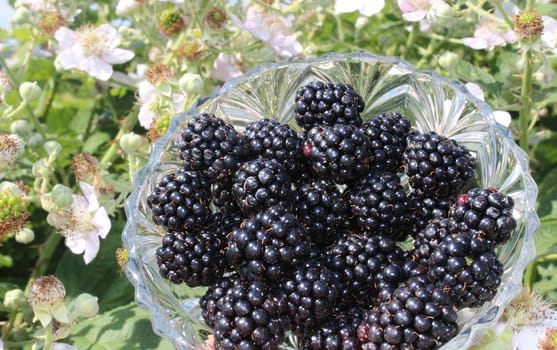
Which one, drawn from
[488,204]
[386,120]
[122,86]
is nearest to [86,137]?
[122,86]

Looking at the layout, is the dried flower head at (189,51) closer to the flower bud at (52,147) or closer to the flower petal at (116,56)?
the flower petal at (116,56)

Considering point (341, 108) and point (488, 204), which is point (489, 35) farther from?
point (488, 204)

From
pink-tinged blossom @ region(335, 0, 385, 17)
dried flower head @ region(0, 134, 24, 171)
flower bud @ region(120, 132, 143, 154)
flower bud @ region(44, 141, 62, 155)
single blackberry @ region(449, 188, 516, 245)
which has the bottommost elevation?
flower bud @ region(44, 141, 62, 155)

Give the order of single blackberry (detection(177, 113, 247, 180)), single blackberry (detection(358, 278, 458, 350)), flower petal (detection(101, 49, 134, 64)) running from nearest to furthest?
single blackberry (detection(358, 278, 458, 350)) < single blackberry (detection(177, 113, 247, 180)) < flower petal (detection(101, 49, 134, 64))

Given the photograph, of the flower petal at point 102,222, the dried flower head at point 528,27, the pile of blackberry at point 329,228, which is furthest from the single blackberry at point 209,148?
the dried flower head at point 528,27

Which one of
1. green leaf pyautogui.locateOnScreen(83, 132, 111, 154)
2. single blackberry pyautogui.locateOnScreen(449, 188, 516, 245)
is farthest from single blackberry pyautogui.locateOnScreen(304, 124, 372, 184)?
green leaf pyautogui.locateOnScreen(83, 132, 111, 154)

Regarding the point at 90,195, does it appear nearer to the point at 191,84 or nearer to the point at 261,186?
the point at 191,84

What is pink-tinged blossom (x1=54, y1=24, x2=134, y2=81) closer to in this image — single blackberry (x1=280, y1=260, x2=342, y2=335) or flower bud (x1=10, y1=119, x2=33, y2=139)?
flower bud (x1=10, y1=119, x2=33, y2=139)
